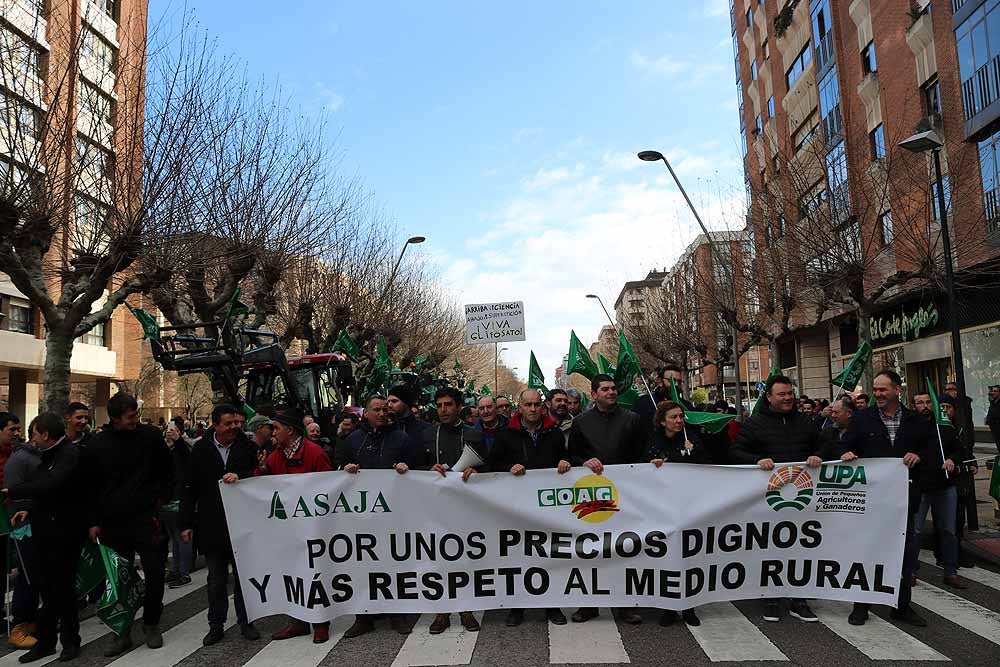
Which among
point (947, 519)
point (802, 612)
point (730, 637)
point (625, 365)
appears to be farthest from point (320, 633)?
point (625, 365)

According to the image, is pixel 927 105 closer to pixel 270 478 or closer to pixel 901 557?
pixel 901 557

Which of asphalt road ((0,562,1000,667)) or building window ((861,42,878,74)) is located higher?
building window ((861,42,878,74))

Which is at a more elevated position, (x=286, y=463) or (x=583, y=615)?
(x=286, y=463)

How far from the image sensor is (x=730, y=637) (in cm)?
540

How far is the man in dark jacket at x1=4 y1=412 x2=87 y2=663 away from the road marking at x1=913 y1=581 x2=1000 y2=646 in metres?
6.31

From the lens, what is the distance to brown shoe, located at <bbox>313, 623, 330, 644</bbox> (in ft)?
18.7

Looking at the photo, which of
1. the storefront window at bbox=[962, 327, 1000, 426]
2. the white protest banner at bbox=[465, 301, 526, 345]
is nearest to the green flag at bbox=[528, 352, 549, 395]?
the white protest banner at bbox=[465, 301, 526, 345]

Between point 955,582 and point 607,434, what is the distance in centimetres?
328

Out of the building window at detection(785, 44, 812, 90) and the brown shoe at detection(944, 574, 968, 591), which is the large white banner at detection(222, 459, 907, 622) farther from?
the building window at detection(785, 44, 812, 90)

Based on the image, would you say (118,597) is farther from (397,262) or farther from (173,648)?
(397,262)

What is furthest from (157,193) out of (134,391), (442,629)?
(134,391)

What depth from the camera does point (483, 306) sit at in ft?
54.0

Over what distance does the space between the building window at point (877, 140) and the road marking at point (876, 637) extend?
21842 mm

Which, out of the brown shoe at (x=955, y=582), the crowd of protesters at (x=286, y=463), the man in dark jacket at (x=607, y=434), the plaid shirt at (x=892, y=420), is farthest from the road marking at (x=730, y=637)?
the brown shoe at (x=955, y=582)
